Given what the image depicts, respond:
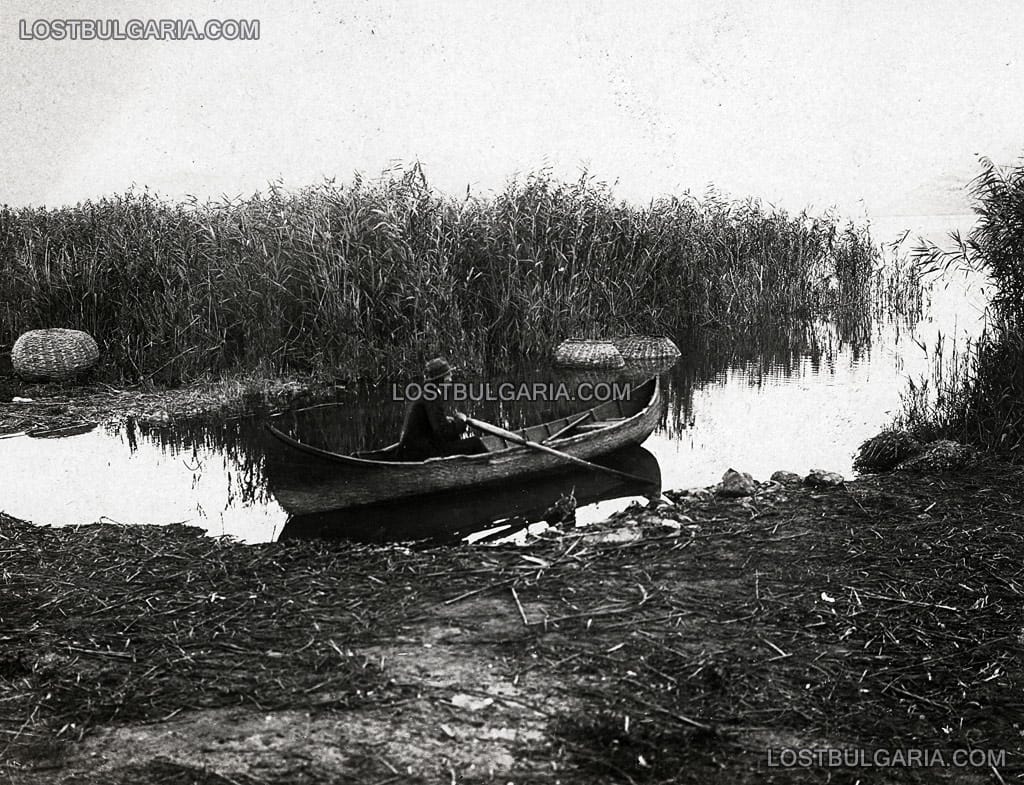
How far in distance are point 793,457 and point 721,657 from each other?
4.60 m

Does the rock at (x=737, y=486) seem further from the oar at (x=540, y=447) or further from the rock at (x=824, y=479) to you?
the oar at (x=540, y=447)

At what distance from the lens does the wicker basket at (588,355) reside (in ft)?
42.6

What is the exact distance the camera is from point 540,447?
7094mm

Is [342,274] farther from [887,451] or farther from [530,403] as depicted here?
[887,451]

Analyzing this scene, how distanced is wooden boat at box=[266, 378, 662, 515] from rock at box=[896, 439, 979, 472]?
2.36 m

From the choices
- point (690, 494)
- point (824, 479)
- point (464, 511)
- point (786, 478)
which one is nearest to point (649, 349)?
point (786, 478)

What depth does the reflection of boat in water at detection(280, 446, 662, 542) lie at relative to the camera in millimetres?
6371

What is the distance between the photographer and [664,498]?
264 inches

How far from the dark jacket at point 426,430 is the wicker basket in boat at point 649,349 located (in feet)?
23.3

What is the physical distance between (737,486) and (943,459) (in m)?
1.80

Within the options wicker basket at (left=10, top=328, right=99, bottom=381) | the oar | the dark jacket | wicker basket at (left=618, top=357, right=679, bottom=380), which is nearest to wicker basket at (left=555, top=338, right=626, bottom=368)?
wicker basket at (left=618, top=357, right=679, bottom=380)

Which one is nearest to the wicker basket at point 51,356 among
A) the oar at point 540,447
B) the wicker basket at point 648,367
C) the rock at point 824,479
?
the oar at point 540,447

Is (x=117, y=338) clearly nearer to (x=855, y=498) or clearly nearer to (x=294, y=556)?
(x=294, y=556)

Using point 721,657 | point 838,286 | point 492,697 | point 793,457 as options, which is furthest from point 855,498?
point 838,286
